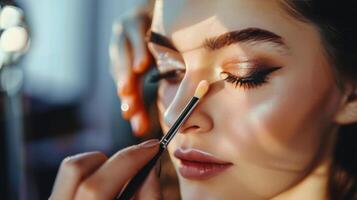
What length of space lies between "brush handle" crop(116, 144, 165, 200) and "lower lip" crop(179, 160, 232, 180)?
12 centimetres

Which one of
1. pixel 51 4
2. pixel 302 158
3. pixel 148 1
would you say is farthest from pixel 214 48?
pixel 51 4

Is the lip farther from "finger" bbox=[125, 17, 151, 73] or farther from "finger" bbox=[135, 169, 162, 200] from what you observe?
"finger" bbox=[125, 17, 151, 73]

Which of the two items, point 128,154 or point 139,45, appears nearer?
point 128,154

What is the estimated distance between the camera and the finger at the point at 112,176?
598 mm

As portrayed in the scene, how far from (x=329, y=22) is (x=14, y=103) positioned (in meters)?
Result: 0.85

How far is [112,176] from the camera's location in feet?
1.99

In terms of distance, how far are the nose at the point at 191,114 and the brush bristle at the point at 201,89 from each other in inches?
0.8

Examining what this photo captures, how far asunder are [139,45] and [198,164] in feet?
0.95

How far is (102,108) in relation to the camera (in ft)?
Result: 4.75

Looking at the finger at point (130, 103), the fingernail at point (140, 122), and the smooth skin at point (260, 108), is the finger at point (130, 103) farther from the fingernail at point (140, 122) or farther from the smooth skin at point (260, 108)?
the smooth skin at point (260, 108)

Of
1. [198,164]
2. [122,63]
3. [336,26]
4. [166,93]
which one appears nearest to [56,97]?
[122,63]

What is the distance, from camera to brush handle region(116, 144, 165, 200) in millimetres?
634

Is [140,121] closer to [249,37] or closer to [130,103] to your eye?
[130,103]

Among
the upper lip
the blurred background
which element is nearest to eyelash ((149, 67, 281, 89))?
the upper lip
